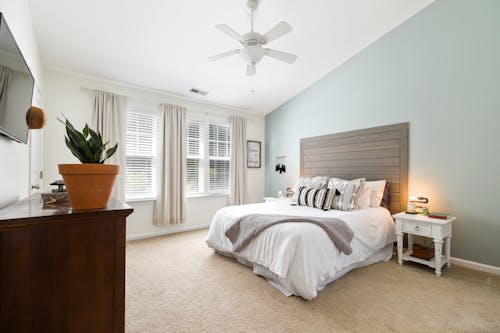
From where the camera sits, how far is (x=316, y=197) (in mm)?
3217

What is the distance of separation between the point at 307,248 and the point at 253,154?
3.52 m

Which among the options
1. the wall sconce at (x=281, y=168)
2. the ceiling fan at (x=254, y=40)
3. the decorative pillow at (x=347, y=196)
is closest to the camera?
the ceiling fan at (x=254, y=40)

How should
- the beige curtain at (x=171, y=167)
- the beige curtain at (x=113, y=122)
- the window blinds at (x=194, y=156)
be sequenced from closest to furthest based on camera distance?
1. the beige curtain at (x=113, y=122)
2. the beige curtain at (x=171, y=167)
3. the window blinds at (x=194, y=156)

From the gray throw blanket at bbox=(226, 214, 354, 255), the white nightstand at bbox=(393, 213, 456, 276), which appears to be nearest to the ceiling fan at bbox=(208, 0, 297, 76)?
the gray throw blanket at bbox=(226, 214, 354, 255)

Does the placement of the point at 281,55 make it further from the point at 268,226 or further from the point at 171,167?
the point at 171,167

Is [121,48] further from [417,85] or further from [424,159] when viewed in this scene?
[424,159]

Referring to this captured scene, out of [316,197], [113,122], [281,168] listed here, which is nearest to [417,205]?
[316,197]

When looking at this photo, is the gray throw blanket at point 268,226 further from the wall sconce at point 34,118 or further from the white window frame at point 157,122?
the wall sconce at point 34,118

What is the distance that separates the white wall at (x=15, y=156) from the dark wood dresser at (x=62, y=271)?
635 millimetres

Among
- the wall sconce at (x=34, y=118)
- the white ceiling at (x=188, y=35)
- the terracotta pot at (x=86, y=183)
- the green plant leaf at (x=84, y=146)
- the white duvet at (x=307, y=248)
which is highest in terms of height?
the white ceiling at (x=188, y=35)

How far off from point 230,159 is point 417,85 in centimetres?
336

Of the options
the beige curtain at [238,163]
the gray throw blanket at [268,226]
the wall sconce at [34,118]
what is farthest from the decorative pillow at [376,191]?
the wall sconce at [34,118]

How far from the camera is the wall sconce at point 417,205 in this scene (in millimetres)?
2826

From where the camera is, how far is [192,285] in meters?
2.29
